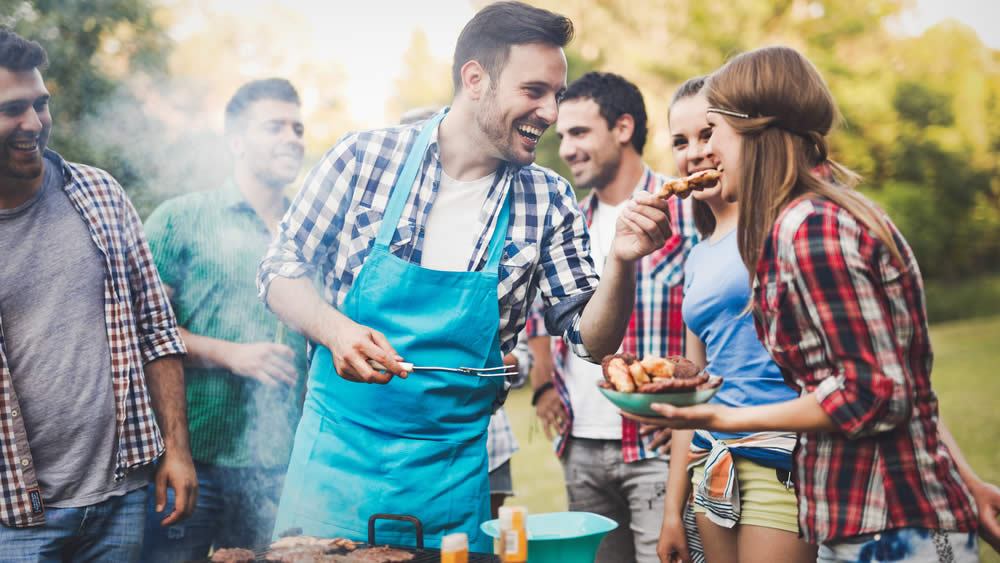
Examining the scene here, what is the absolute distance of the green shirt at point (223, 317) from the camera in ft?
11.2

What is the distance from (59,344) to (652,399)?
188 cm

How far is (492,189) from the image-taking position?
2.74 meters

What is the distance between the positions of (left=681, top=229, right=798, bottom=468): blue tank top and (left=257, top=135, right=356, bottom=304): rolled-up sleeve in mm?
1263

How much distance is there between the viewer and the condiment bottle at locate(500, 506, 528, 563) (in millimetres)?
1811

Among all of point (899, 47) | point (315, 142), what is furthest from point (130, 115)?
point (899, 47)

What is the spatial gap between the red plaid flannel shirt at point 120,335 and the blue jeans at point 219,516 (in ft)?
2.36

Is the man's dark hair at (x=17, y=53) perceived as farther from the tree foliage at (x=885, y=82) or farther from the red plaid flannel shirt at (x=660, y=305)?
the tree foliage at (x=885, y=82)

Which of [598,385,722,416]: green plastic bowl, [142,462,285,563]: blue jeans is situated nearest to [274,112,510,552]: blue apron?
[598,385,722,416]: green plastic bowl

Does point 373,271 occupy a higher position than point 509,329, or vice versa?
point 373,271

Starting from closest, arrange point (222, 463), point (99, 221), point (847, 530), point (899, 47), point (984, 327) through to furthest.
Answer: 1. point (847, 530)
2. point (99, 221)
3. point (222, 463)
4. point (984, 327)
5. point (899, 47)

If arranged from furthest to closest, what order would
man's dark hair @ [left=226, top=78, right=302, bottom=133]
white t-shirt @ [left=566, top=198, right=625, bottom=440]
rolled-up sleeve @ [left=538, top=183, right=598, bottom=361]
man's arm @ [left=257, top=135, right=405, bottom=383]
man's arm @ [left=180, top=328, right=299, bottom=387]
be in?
1. man's dark hair @ [left=226, top=78, right=302, bottom=133]
2. white t-shirt @ [left=566, top=198, right=625, bottom=440]
3. man's arm @ [left=180, top=328, right=299, bottom=387]
4. rolled-up sleeve @ [left=538, top=183, right=598, bottom=361]
5. man's arm @ [left=257, top=135, right=405, bottom=383]

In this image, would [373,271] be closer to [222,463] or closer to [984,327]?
[222,463]

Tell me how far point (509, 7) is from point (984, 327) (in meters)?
23.6

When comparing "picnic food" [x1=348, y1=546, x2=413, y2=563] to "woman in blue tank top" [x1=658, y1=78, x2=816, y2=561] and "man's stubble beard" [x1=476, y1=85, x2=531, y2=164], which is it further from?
"man's stubble beard" [x1=476, y1=85, x2=531, y2=164]
